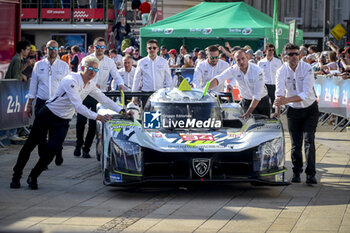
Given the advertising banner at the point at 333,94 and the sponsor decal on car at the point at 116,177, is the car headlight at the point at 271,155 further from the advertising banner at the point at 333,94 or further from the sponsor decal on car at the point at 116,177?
the advertising banner at the point at 333,94

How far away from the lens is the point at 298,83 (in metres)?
10.2

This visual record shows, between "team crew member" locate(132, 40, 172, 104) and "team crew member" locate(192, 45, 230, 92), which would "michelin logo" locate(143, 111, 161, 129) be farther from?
"team crew member" locate(192, 45, 230, 92)

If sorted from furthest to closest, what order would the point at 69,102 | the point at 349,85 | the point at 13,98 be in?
the point at 349,85, the point at 13,98, the point at 69,102

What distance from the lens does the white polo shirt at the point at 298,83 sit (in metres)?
10.0

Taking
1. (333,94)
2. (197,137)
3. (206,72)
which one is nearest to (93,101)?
(206,72)

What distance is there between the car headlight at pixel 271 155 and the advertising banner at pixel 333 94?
7.87m

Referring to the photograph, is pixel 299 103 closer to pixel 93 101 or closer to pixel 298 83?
pixel 298 83

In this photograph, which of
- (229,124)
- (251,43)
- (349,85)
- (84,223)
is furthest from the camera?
(251,43)

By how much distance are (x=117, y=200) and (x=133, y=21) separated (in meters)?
25.7

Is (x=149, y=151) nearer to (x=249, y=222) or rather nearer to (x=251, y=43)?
(x=249, y=222)

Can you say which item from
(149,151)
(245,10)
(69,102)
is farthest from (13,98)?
(245,10)

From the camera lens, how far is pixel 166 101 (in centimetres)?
1005

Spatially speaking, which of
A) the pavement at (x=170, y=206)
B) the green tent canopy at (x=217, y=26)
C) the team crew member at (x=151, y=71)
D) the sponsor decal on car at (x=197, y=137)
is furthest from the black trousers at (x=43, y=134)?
the green tent canopy at (x=217, y=26)

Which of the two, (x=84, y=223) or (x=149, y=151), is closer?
(x=84, y=223)
